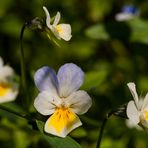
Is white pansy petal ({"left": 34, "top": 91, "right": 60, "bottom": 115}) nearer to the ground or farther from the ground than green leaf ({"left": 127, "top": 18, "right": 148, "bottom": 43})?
farther from the ground

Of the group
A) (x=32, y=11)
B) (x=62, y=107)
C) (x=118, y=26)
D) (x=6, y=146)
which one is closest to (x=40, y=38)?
(x=32, y=11)

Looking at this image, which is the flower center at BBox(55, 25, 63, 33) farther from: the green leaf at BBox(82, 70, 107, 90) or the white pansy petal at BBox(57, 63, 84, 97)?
the green leaf at BBox(82, 70, 107, 90)

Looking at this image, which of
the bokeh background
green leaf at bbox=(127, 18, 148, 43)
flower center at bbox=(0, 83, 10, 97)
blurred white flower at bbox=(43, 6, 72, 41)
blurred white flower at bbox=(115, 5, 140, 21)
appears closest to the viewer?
blurred white flower at bbox=(43, 6, 72, 41)

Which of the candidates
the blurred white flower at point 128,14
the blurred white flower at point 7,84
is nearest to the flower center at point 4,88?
the blurred white flower at point 7,84

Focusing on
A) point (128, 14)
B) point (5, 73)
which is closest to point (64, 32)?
point (5, 73)

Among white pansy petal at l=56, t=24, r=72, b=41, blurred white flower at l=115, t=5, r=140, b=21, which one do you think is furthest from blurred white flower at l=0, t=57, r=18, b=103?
blurred white flower at l=115, t=5, r=140, b=21

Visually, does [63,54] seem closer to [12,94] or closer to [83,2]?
[83,2]

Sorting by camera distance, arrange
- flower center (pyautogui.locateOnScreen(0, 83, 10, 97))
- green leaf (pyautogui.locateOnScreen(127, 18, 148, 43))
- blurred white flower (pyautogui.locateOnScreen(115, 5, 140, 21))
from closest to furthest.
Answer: flower center (pyautogui.locateOnScreen(0, 83, 10, 97)), green leaf (pyautogui.locateOnScreen(127, 18, 148, 43)), blurred white flower (pyautogui.locateOnScreen(115, 5, 140, 21))

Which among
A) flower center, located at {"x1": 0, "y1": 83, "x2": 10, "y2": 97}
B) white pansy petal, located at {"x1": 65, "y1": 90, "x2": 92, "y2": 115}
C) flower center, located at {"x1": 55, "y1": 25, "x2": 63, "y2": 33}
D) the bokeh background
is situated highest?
flower center, located at {"x1": 55, "y1": 25, "x2": 63, "y2": 33}
